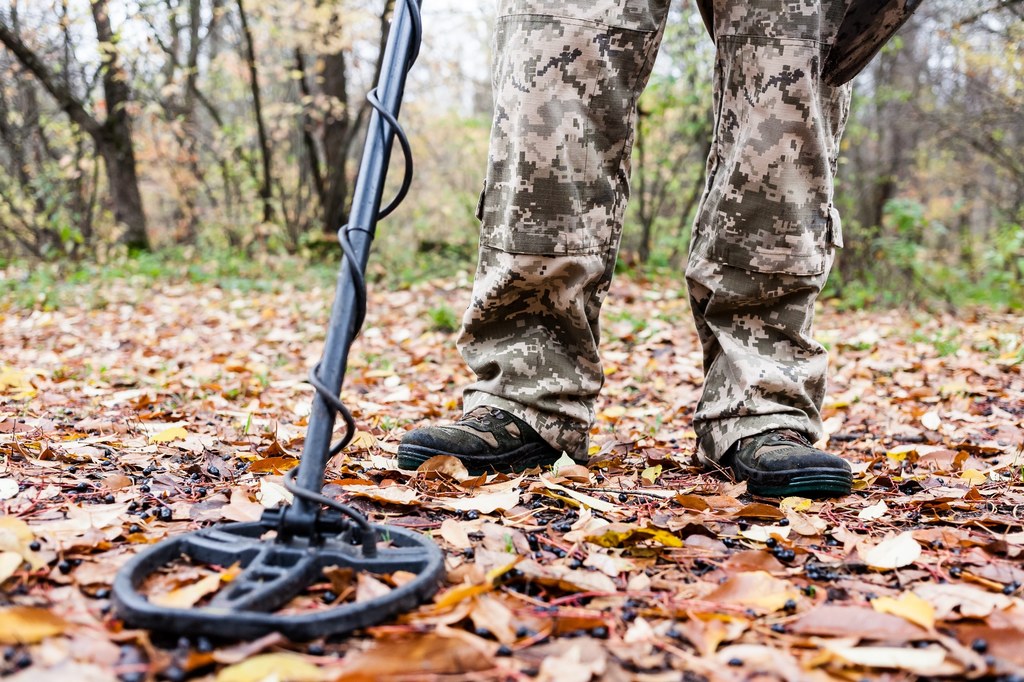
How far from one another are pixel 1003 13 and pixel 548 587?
26.5 ft

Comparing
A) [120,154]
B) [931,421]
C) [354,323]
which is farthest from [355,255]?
[120,154]

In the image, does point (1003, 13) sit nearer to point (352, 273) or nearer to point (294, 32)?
point (294, 32)

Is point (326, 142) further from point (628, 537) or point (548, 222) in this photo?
point (628, 537)

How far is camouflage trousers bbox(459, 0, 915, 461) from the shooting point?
170cm

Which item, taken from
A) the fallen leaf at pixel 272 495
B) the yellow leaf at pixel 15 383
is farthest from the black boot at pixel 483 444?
the yellow leaf at pixel 15 383

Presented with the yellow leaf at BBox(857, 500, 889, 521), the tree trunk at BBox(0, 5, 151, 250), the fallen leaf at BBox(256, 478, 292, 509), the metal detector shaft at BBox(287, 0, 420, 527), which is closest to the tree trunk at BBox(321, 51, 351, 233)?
the tree trunk at BBox(0, 5, 151, 250)

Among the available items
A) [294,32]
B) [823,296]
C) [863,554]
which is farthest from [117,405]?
[294,32]

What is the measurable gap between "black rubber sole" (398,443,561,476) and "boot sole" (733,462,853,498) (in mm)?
495

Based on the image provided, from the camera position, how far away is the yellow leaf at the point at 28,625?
2.92 feet

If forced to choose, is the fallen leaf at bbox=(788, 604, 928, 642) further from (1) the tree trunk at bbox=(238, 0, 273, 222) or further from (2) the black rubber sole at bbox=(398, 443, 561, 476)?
(1) the tree trunk at bbox=(238, 0, 273, 222)

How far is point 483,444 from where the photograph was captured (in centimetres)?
179

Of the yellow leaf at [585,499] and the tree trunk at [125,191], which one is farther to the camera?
the tree trunk at [125,191]

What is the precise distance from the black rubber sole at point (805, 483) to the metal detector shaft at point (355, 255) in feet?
3.20

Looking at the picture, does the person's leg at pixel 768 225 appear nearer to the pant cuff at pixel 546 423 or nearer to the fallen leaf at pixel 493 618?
the pant cuff at pixel 546 423
